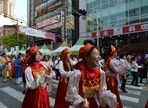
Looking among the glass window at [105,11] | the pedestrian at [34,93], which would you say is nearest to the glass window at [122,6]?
the glass window at [105,11]

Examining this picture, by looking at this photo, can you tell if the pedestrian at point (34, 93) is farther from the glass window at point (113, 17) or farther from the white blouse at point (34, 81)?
the glass window at point (113, 17)

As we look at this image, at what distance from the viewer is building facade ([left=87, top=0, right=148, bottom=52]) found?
2675cm

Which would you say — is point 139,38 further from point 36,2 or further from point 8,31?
point 8,31

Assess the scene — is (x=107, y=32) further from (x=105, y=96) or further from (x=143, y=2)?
(x=105, y=96)

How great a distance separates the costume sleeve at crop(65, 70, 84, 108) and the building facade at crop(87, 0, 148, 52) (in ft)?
71.2

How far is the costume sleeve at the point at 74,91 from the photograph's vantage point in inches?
114

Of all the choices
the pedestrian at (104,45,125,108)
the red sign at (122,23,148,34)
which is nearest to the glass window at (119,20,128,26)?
the red sign at (122,23,148,34)

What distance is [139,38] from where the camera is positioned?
2795 cm

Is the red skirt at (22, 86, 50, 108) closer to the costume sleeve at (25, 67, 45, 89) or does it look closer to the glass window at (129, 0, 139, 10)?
the costume sleeve at (25, 67, 45, 89)

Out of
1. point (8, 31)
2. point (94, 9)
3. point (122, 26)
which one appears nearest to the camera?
point (122, 26)

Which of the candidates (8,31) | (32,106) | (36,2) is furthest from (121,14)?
(8,31)

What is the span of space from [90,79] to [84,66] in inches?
8.0

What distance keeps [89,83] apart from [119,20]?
27.3m

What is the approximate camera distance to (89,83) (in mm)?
3164
